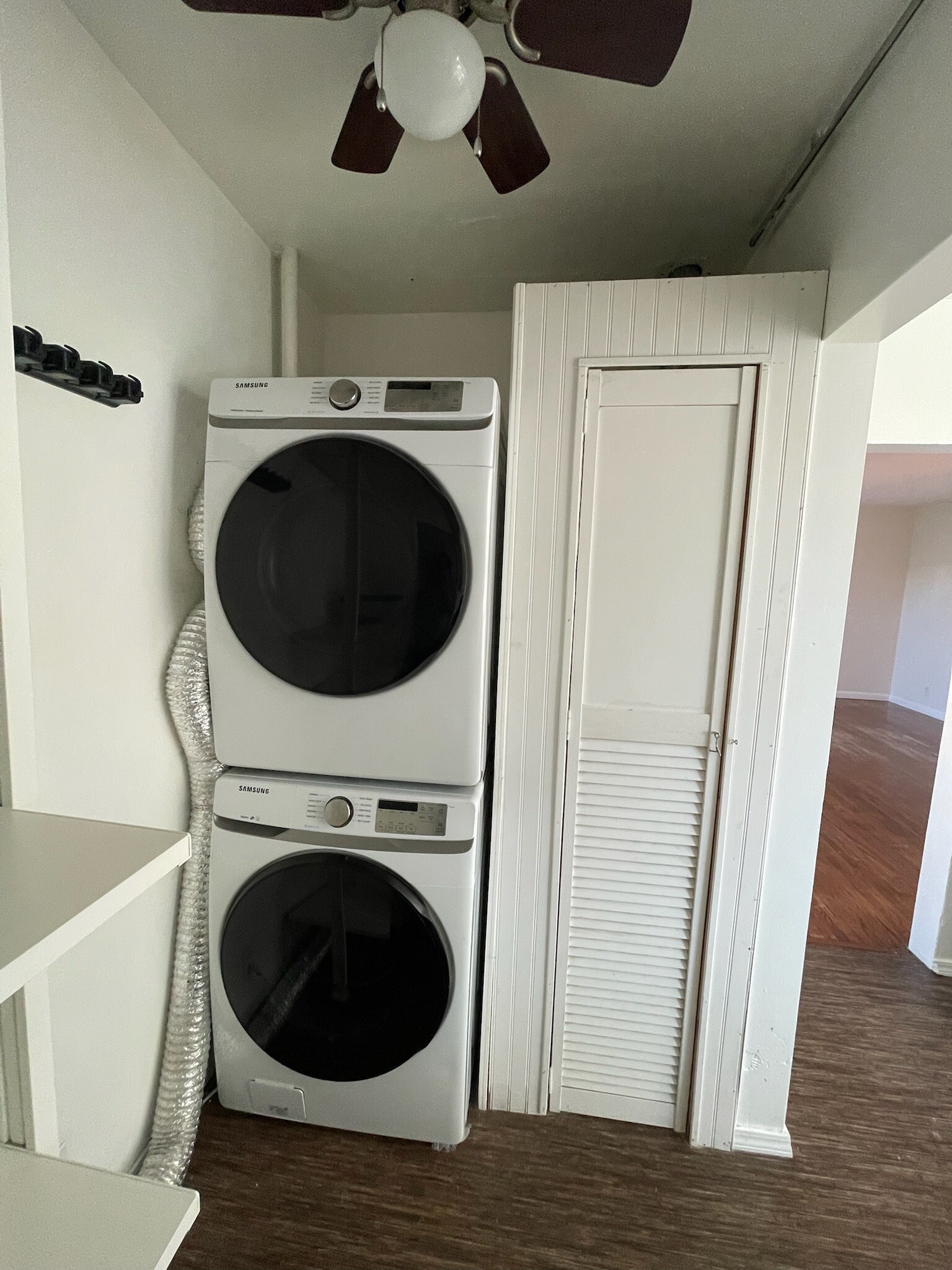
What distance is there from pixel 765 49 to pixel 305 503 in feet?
3.77

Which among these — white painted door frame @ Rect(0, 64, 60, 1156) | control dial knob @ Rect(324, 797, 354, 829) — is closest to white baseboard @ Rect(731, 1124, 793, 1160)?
control dial knob @ Rect(324, 797, 354, 829)

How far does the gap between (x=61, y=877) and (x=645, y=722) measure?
114 centimetres

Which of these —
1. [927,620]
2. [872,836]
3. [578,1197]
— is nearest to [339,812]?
[578,1197]

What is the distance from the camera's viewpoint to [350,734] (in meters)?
1.30

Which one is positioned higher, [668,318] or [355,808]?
[668,318]

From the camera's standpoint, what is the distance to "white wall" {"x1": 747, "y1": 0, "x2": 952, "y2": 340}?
0.89 meters

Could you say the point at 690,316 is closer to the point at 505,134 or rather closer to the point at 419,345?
the point at 505,134

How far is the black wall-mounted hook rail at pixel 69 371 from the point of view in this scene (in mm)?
872

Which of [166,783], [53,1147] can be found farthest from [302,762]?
[53,1147]

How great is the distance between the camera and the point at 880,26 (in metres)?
0.96

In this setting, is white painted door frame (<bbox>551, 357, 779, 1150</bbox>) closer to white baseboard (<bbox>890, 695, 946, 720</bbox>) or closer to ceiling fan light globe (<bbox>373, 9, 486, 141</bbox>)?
ceiling fan light globe (<bbox>373, 9, 486, 141</bbox>)

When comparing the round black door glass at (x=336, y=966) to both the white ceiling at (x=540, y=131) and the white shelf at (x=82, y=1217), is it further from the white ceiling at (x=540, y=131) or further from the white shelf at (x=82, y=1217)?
the white ceiling at (x=540, y=131)

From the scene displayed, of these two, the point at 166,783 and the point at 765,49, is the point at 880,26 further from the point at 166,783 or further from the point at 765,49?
the point at 166,783

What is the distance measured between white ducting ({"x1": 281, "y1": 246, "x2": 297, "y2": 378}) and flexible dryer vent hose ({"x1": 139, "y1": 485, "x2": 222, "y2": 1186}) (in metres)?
0.56
